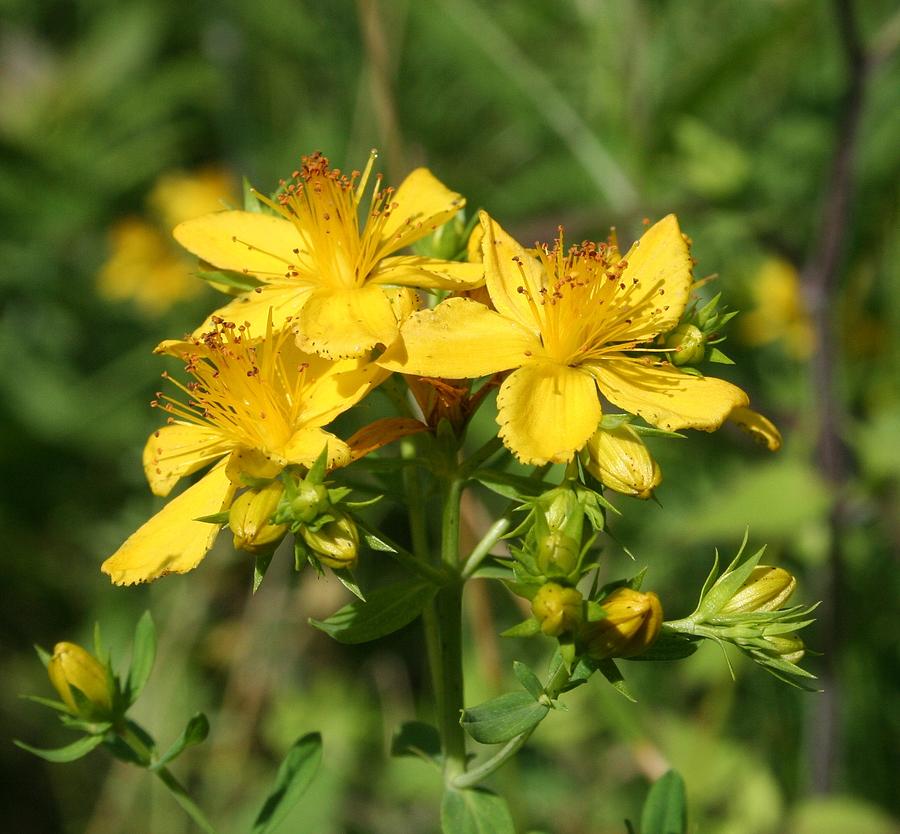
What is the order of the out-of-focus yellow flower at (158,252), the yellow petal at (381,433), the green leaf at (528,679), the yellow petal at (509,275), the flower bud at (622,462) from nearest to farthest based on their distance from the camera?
the green leaf at (528,679), the flower bud at (622,462), the yellow petal at (381,433), the yellow petal at (509,275), the out-of-focus yellow flower at (158,252)

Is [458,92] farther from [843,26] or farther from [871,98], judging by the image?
[843,26]

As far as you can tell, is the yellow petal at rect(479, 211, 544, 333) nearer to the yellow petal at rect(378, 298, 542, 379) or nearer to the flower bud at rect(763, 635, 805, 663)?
the yellow petal at rect(378, 298, 542, 379)

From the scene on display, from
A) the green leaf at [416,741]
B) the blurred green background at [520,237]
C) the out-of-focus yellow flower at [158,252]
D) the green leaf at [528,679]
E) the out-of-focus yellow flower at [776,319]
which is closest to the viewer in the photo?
the green leaf at [528,679]

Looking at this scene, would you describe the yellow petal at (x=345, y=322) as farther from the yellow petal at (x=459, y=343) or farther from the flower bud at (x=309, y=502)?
the flower bud at (x=309, y=502)

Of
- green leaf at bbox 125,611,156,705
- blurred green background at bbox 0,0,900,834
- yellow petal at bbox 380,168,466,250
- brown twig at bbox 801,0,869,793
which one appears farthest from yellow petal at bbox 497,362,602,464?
brown twig at bbox 801,0,869,793

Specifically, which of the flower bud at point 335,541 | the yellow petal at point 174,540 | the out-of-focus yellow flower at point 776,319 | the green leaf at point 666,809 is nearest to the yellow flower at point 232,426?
the yellow petal at point 174,540

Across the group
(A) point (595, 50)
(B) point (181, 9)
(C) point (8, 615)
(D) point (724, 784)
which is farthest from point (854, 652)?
(B) point (181, 9)

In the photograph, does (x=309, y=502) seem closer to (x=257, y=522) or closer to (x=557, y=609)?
(x=257, y=522)
